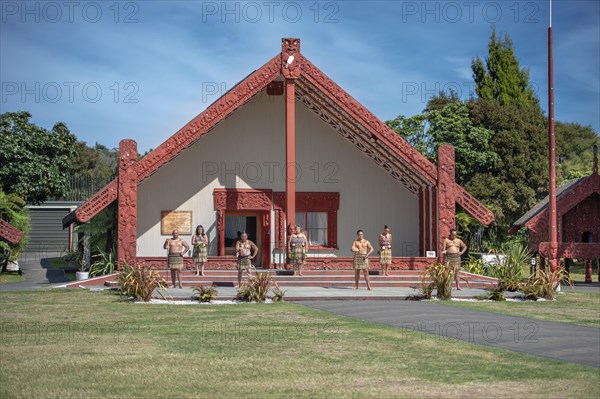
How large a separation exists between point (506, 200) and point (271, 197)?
51.5ft

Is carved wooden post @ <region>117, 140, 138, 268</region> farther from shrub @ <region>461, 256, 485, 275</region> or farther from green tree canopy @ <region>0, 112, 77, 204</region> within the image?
shrub @ <region>461, 256, 485, 275</region>

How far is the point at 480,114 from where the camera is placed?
39938 mm

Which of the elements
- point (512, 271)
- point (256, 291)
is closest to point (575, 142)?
point (512, 271)

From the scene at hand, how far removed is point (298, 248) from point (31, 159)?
15.7m

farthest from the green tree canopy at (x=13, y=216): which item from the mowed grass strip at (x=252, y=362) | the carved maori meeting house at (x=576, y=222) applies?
the carved maori meeting house at (x=576, y=222)

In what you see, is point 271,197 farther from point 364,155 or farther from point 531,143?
point 531,143

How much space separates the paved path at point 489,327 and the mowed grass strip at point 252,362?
20.2 inches

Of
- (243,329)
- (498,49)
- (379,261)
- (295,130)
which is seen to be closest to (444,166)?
(379,261)

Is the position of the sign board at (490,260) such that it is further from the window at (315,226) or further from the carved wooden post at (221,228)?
the carved wooden post at (221,228)

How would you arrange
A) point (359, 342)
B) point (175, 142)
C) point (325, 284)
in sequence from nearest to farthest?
point (359, 342), point (325, 284), point (175, 142)

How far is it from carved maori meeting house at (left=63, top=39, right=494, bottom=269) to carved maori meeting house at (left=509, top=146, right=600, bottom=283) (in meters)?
2.14

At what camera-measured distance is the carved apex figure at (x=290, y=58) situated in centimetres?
2472

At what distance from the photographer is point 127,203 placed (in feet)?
77.6

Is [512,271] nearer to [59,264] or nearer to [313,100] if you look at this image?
[313,100]
